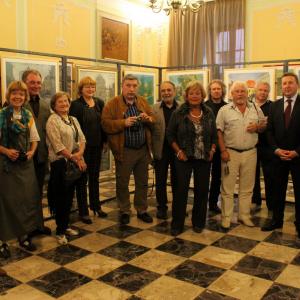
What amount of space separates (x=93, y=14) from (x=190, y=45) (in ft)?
8.64

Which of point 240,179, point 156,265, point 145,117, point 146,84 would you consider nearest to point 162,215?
point 240,179

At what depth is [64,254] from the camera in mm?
3523

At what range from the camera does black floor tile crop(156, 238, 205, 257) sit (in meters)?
3.56

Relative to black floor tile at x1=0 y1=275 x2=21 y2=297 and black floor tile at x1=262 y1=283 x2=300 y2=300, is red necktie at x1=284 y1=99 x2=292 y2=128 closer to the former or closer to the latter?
black floor tile at x1=262 y1=283 x2=300 y2=300

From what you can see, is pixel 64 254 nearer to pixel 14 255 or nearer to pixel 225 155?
pixel 14 255

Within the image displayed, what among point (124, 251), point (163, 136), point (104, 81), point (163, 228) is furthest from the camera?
point (104, 81)

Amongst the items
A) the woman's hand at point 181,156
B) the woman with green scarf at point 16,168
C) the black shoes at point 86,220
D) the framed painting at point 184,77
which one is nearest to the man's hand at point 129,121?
the woman's hand at point 181,156

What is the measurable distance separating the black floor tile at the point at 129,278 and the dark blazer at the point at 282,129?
5.88ft

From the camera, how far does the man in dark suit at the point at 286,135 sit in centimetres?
383

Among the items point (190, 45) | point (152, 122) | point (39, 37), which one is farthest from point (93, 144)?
point (190, 45)

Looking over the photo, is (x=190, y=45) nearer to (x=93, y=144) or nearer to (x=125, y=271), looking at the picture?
(x=93, y=144)

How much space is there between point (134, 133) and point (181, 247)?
126 centimetres

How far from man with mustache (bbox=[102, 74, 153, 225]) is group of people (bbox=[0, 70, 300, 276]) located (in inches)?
0.4

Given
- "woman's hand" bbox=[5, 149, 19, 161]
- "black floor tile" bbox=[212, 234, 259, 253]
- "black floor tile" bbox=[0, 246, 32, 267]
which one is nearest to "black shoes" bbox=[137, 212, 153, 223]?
"black floor tile" bbox=[212, 234, 259, 253]
